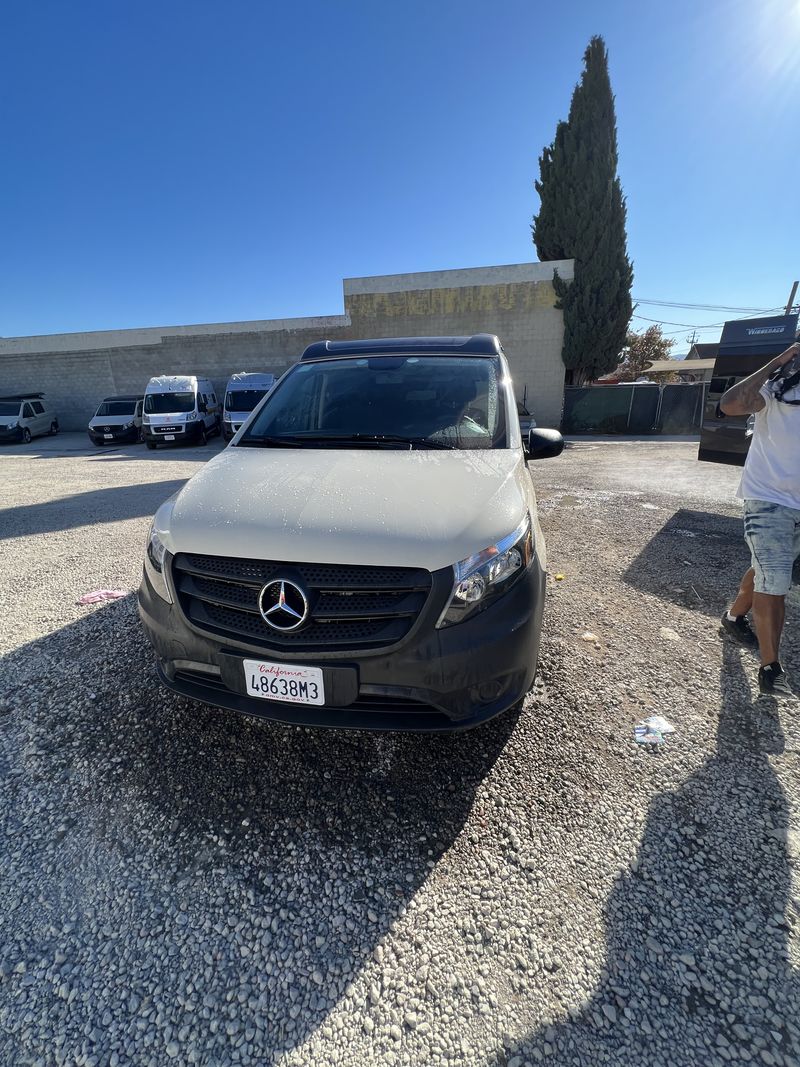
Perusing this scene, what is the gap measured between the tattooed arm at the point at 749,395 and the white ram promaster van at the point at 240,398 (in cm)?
1425

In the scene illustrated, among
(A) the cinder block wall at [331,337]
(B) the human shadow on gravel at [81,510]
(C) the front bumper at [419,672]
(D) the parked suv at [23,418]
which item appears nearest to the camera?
(C) the front bumper at [419,672]

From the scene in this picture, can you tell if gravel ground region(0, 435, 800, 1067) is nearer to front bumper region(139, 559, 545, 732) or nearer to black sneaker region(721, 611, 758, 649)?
black sneaker region(721, 611, 758, 649)

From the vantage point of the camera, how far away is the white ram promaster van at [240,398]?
49.2 feet

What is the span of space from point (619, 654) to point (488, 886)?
70.8 inches

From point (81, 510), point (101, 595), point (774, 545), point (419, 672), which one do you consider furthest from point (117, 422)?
point (774, 545)

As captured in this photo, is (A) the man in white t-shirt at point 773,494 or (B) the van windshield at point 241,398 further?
(B) the van windshield at point 241,398

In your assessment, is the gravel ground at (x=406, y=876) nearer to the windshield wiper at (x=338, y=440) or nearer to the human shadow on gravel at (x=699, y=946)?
the human shadow on gravel at (x=699, y=946)

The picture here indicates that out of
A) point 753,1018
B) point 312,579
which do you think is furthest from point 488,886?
point 312,579

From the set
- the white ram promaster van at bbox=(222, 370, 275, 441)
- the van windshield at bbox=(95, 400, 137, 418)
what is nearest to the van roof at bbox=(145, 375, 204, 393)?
the white ram promaster van at bbox=(222, 370, 275, 441)

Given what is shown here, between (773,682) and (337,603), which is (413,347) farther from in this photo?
(773,682)

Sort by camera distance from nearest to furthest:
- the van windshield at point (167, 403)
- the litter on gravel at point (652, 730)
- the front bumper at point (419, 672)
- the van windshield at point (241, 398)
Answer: the front bumper at point (419, 672) → the litter on gravel at point (652, 730) → the van windshield at point (241, 398) → the van windshield at point (167, 403)

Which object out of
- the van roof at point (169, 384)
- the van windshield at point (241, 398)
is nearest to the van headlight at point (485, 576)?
the van windshield at point (241, 398)

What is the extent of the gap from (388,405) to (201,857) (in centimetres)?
240

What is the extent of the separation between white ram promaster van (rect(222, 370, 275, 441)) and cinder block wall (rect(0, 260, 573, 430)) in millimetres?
4212
